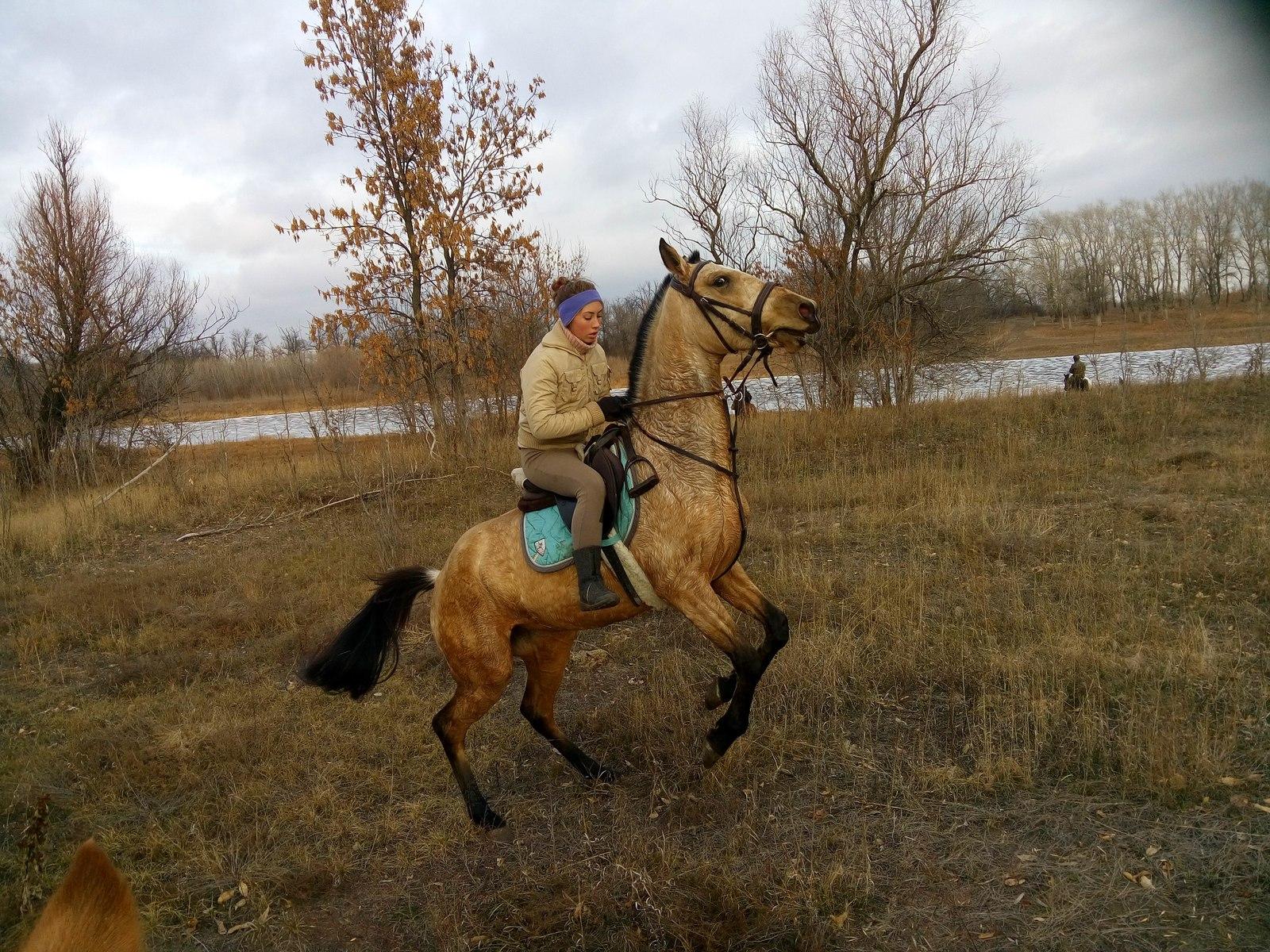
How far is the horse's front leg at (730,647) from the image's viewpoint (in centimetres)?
357

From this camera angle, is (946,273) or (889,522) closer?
(889,522)

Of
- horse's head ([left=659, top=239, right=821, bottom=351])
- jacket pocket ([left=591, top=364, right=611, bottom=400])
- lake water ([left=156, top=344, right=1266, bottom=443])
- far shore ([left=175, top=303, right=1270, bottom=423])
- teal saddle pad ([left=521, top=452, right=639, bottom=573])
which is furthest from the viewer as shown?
far shore ([left=175, top=303, right=1270, bottom=423])

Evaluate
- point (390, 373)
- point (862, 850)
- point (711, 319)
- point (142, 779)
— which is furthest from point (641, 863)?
point (390, 373)

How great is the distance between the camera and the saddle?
147 inches

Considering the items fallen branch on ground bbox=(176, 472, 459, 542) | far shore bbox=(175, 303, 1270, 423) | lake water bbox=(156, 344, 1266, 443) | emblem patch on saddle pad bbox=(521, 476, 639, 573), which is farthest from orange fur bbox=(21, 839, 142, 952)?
fallen branch on ground bbox=(176, 472, 459, 542)

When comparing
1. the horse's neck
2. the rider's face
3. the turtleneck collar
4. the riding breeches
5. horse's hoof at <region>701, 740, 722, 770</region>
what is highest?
the rider's face

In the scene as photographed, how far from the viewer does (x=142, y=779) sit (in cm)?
459

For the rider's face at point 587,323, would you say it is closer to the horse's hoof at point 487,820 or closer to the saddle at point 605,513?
the saddle at point 605,513

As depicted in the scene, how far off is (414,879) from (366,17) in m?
14.5

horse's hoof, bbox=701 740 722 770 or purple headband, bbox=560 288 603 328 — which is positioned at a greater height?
purple headband, bbox=560 288 603 328

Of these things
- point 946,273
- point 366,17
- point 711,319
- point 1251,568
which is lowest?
point 1251,568

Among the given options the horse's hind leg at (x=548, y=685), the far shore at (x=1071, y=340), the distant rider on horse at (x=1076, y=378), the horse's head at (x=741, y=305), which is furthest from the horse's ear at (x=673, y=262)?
the distant rider on horse at (x=1076, y=378)

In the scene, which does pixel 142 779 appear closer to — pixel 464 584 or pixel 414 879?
pixel 414 879

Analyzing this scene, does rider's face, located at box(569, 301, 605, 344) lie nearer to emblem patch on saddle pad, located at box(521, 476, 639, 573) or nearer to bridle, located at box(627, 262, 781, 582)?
bridle, located at box(627, 262, 781, 582)
